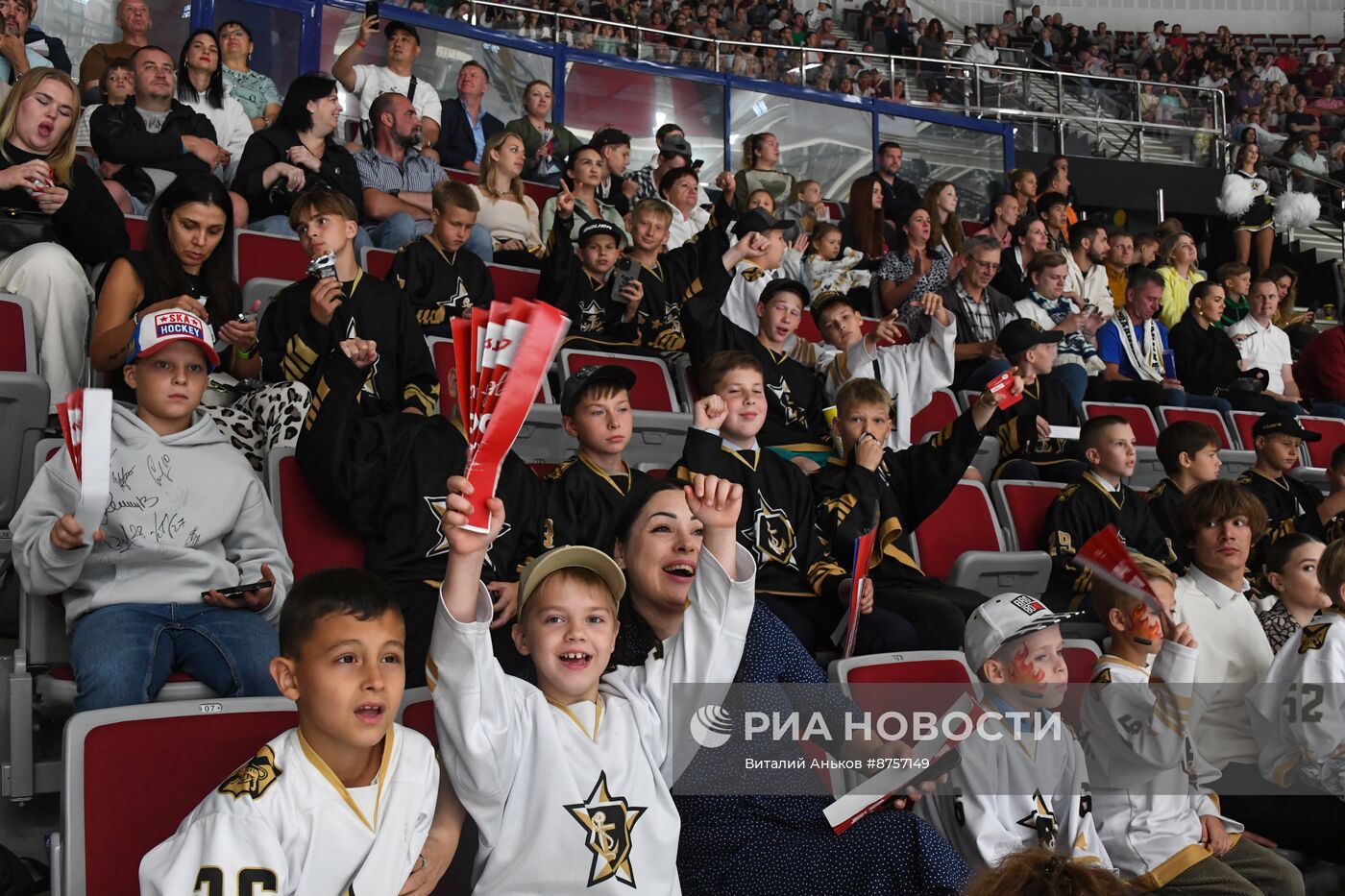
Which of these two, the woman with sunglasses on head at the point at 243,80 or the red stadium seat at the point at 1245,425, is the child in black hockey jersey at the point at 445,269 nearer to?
the woman with sunglasses on head at the point at 243,80

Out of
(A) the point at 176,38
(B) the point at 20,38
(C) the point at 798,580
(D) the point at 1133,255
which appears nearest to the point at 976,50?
(D) the point at 1133,255

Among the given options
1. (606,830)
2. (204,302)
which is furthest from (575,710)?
(204,302)

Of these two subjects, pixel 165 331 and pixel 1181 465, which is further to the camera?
pixel 1181 465

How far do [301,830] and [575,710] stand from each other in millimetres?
518

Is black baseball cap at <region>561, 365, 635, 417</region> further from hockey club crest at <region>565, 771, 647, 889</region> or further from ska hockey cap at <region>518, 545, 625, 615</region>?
hockey club crest at <region>565, 771, 647, 889</region>

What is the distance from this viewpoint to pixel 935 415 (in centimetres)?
571

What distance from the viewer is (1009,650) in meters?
2.94

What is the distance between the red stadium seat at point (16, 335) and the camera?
3369mm

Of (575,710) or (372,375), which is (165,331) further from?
(575,710)

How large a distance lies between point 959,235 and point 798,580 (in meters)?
4.91

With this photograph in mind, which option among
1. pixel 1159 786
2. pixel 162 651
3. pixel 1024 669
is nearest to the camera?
pixel 162 651

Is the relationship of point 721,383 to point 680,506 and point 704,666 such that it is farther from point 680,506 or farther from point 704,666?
point 704,666

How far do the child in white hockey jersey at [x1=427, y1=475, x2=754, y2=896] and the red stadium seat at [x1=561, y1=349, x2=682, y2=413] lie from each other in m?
2.37

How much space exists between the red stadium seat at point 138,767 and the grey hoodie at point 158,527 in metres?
0.57
